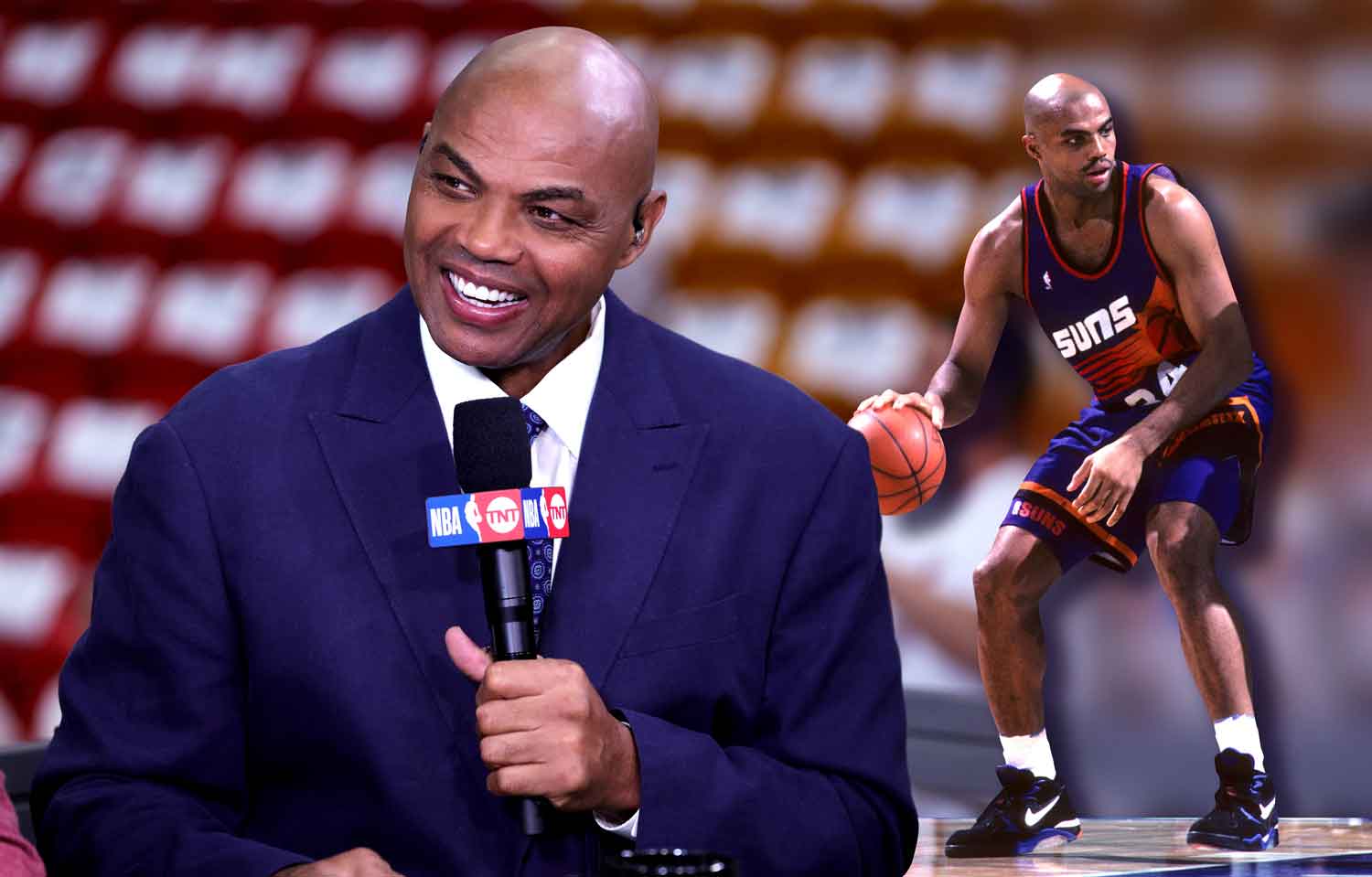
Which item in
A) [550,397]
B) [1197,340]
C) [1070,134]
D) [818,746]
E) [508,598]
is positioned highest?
[1070,134]

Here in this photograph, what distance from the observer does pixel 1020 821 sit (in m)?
2.44

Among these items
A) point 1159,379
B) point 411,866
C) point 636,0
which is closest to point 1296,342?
point 1159,379

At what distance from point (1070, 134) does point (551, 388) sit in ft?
4.25

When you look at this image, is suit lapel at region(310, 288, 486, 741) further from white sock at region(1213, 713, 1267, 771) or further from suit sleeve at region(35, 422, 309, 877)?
white sock at region(1213, 713, 1267, 771)

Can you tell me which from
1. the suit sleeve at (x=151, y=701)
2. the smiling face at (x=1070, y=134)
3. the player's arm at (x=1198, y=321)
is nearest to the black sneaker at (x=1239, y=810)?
the player's arm at (x=1198, y=321)

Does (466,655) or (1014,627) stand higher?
(1014,627)

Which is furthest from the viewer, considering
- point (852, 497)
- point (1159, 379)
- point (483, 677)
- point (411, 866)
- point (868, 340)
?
point (868, 340)

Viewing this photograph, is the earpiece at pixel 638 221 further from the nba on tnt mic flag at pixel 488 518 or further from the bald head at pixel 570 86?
the nba on tnt mic flag at pixel 488 518

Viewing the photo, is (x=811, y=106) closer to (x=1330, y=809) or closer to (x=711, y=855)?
(x=1330, y=809)

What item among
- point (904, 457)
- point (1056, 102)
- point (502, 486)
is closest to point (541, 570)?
point (502, 486)

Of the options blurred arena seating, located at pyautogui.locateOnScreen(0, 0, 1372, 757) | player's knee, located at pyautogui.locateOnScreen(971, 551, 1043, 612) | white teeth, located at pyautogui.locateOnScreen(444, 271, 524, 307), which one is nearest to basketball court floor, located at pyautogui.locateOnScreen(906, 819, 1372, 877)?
player's knee, located at pyautogui.locateOnScreen(971, 551, 1043, 612)

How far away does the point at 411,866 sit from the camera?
131 cm

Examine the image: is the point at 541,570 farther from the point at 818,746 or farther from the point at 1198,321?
the point at 1198,321

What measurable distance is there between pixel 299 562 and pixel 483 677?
0.28 meters
